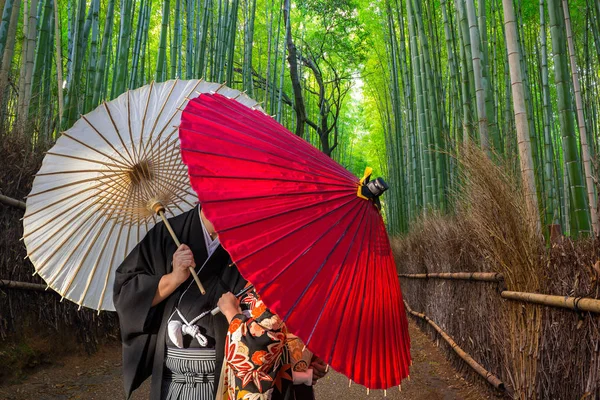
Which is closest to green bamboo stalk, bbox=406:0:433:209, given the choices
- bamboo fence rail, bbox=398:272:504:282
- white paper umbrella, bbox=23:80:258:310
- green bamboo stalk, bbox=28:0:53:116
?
bamboo fence rail, bbox=398:272:504:282

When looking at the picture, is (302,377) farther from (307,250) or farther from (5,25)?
(5,25)

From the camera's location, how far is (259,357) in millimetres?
1483

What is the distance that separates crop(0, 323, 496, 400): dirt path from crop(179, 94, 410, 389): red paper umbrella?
2.60m

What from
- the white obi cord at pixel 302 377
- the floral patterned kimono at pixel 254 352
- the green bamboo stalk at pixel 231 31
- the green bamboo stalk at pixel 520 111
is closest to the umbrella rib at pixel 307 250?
the floral patterned kimono at pixel 254 352

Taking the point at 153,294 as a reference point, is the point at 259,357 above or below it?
below

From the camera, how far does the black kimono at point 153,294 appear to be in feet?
5.64

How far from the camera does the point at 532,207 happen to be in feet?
9.14

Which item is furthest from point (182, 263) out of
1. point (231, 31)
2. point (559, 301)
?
point (231, 31)

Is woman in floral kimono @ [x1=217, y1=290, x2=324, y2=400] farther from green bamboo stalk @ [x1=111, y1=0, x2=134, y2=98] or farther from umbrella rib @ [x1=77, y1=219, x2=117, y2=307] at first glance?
green bamboo stalk @ [x1=111, y1=0, x2=134, y2=98]

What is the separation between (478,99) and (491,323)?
197 centimetres

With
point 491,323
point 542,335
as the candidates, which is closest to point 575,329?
point 542,335

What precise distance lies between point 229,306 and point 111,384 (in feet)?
9.91

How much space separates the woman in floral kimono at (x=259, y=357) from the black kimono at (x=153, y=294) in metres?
0.16

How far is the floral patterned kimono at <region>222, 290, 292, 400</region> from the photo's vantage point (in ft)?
4.86
